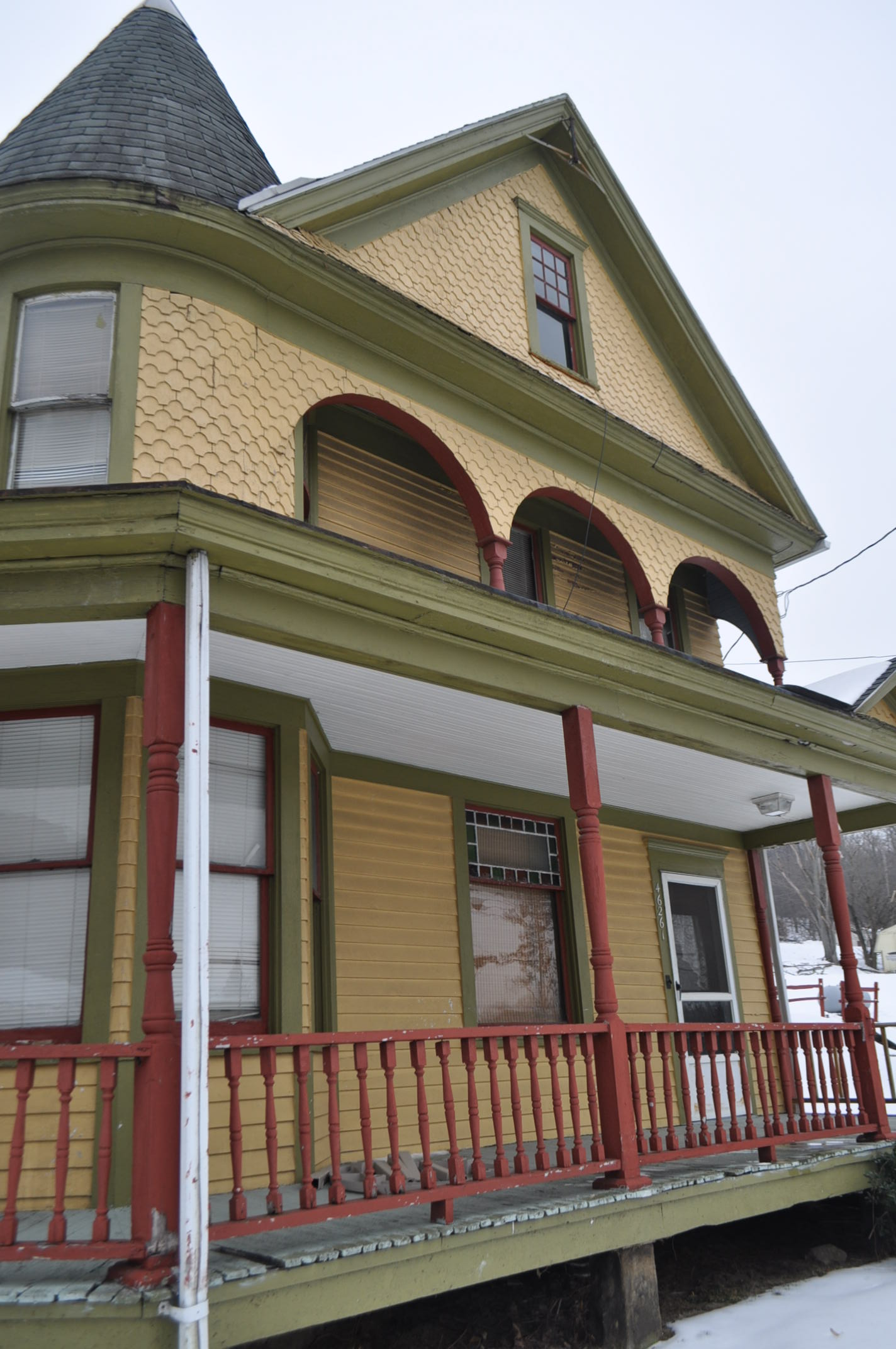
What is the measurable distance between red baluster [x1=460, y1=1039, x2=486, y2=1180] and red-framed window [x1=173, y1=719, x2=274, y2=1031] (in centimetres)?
143

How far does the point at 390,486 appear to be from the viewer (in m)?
9.09

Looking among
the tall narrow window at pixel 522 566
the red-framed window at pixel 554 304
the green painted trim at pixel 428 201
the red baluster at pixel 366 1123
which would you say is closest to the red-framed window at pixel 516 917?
the tall narrow window at pixel 522 566

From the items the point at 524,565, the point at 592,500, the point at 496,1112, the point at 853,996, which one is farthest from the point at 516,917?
the point at 592,500

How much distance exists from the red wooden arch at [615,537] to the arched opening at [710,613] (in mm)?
1318

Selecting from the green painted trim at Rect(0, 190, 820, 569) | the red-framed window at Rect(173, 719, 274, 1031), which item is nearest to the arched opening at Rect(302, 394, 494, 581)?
the green painted trim at Rect(0, 190, 820, 569)

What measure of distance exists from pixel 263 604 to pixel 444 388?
12.3 feet

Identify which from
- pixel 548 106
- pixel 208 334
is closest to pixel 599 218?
pixel 548 106

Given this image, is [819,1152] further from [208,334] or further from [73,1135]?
[208,334]

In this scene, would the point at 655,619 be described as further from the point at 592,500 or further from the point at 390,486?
the point at 390,486

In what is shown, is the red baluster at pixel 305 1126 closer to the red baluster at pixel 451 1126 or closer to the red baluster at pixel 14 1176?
the red baluster at pixel 451 1126

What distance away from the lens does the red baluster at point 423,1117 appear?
5.07 metres

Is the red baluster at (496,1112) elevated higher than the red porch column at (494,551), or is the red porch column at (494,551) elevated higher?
the red porch column at (494,551)

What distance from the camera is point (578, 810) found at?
21.9 ft

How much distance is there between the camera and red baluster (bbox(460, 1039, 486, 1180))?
17.0ft
